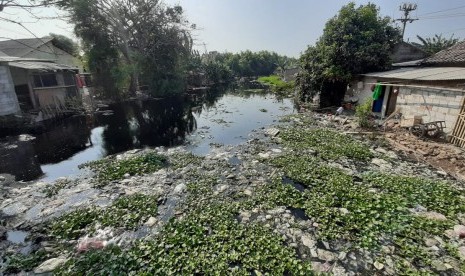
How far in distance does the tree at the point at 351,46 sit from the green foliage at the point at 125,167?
12172 millimetres

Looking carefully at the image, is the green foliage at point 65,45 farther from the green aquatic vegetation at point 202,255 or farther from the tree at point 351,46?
the green aquatic vegetation at point 202,255

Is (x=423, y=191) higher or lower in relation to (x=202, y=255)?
higher

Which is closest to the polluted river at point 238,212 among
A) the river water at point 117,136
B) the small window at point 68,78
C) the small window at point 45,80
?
the river water at point 117,136

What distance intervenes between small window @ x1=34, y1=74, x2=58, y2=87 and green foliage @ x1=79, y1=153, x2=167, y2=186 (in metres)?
12.2

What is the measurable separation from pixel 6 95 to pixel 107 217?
43.7ft

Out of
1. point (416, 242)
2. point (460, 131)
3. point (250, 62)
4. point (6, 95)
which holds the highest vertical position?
point (250, 62)

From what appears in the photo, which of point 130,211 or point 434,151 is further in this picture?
point 434,151

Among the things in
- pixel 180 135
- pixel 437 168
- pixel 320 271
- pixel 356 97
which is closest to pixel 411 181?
pixel 437 168

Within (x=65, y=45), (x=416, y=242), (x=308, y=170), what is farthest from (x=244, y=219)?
(x=65, y=45)

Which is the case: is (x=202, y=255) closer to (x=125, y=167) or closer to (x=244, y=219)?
(x=244, y=219)

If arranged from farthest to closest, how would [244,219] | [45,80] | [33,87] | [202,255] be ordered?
1. [45,80]
2. [33,87]
3. [244,219]
4. [202,255]

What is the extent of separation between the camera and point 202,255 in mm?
3805

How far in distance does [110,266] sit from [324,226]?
3706 mm

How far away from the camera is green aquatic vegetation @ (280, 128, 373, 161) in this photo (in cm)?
789
